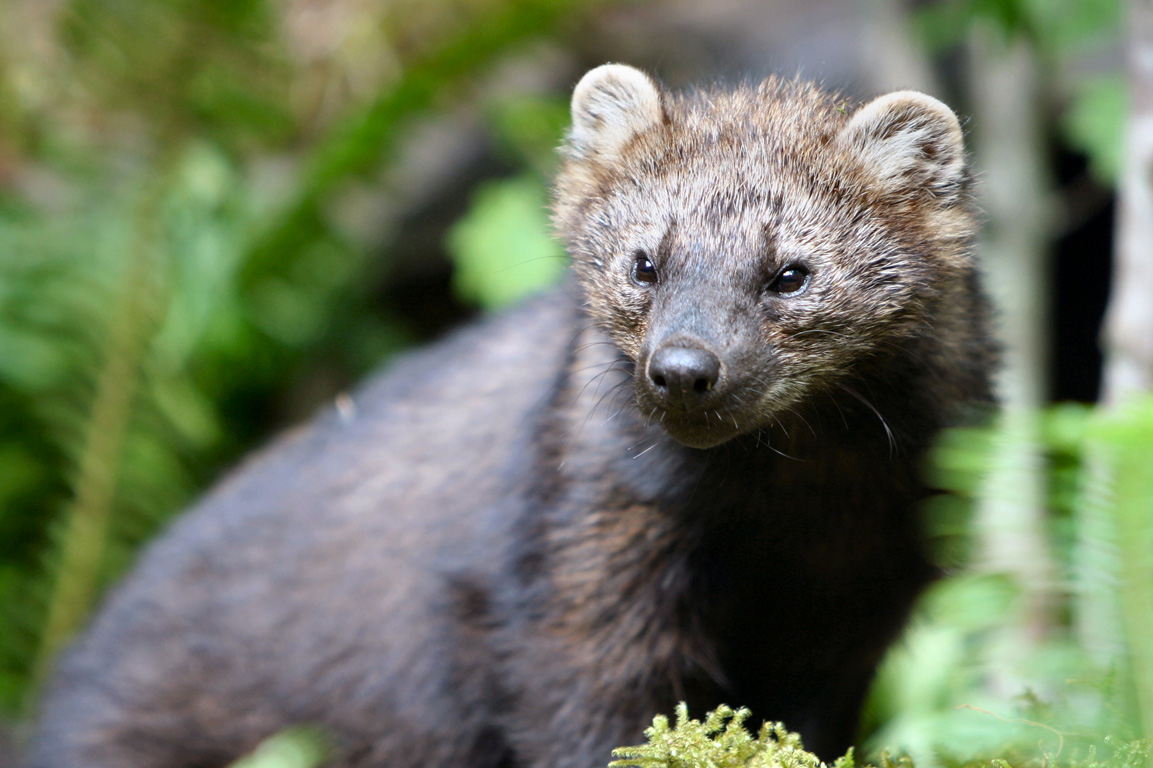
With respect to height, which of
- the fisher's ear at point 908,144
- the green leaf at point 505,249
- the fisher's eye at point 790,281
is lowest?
the fisher's eye at point 790,281

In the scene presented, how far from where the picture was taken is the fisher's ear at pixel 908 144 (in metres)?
3.31

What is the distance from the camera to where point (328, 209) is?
302 inches

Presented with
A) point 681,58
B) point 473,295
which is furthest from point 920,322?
point 681,58

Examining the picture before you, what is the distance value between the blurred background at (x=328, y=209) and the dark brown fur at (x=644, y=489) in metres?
1.37

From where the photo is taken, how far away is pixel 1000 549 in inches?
221

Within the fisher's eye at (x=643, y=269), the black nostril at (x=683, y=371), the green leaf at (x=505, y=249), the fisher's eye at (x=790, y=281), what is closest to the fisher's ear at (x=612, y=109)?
the fisher's eye at (x=643, y=269)

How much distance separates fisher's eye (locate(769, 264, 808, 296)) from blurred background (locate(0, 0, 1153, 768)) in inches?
83.2

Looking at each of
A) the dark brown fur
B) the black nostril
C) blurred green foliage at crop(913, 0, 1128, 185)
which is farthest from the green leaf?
the black nostril

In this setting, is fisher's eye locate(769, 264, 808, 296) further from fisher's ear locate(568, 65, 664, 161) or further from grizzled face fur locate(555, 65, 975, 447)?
fisher's ear locate(568, 65, 664, 161)

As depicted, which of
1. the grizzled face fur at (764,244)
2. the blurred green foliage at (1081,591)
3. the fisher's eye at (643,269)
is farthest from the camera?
the fisher's eye at (643,269)

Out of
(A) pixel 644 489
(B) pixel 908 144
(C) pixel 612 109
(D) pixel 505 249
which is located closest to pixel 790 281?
(B) pixel 908 144

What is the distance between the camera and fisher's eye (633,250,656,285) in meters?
3.25

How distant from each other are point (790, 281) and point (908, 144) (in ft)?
2.09

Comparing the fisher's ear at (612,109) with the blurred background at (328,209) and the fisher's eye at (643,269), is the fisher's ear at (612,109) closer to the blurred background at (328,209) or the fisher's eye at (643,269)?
the fisher's eye at (643,269)
